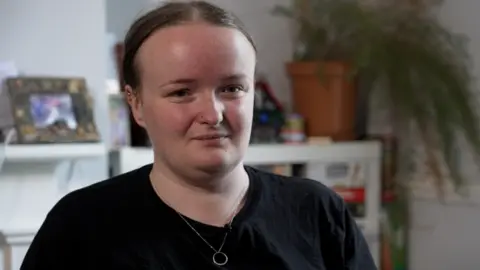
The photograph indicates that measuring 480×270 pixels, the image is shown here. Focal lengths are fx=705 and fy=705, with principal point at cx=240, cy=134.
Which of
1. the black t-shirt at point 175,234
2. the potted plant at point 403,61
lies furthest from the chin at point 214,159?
the potted plant at point 403,61

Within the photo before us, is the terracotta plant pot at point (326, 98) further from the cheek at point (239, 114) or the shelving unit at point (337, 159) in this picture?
the cheek at point (239, 114)

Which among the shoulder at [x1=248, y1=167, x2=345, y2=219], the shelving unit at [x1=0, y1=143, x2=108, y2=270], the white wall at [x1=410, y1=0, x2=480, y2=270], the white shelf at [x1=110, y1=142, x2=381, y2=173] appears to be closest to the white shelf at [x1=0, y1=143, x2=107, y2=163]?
the shelving unit at [x1=0, y1=143, x2=108, y2=270]

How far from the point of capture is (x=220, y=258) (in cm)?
104

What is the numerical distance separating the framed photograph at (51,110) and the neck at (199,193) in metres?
0.62

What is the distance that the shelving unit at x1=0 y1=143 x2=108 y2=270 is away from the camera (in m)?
1.61

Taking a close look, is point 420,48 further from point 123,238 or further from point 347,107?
point 123,238

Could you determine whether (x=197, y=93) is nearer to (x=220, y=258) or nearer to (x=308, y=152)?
(x=220, y=258)

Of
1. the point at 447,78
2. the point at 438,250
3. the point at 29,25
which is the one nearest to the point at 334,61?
the point at 447,78

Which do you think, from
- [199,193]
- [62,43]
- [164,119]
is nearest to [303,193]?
[199,193]

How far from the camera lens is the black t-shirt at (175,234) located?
40.0 inches

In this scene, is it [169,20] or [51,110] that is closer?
[169,20]

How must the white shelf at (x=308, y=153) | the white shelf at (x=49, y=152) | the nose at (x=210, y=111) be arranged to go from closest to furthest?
the nose at (x=210, y=111) < the white shelf at (x=49, y=152) < the white shelf at (x=308, y=153)

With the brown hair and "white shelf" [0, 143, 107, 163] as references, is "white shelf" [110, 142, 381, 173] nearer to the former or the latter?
"white shelf" [0, 143, 107, 163]

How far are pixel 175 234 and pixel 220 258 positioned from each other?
0.08m
